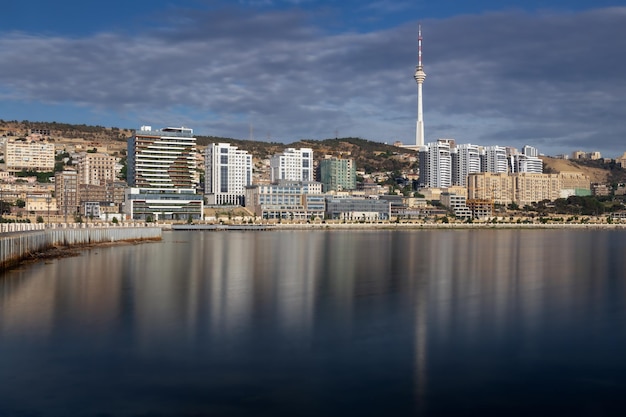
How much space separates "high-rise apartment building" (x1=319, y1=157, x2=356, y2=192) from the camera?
513ft

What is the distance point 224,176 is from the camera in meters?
140

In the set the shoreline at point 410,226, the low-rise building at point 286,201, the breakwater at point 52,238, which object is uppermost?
the low-rise building at point 286,201

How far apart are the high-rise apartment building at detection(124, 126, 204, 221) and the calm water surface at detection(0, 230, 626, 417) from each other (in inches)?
3196

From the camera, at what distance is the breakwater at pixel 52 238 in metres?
31.9

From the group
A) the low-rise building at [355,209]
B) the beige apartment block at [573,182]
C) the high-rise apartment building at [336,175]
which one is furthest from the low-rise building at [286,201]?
the beige apartment block at [573,182]

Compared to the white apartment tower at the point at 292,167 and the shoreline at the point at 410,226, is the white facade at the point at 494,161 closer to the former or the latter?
the white apartment tower at the point at 292,167

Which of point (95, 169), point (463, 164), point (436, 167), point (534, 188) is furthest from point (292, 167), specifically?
point (534, 188)

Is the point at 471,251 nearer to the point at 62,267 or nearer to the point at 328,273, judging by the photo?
the point at 328,273

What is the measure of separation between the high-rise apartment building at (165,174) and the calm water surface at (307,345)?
81174 millimetres

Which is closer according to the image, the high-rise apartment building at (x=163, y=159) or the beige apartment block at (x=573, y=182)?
the high-rise apartment building at (x=163, y=159)

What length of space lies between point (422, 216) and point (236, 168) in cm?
3632

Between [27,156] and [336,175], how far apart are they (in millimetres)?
62786

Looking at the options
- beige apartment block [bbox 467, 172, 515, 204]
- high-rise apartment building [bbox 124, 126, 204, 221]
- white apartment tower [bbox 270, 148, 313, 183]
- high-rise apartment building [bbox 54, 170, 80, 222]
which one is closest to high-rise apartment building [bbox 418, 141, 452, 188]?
beige apartment block [bbox 467, 172, 515, 204]

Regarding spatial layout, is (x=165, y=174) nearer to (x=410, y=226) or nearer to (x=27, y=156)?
(x=410, y=226)
